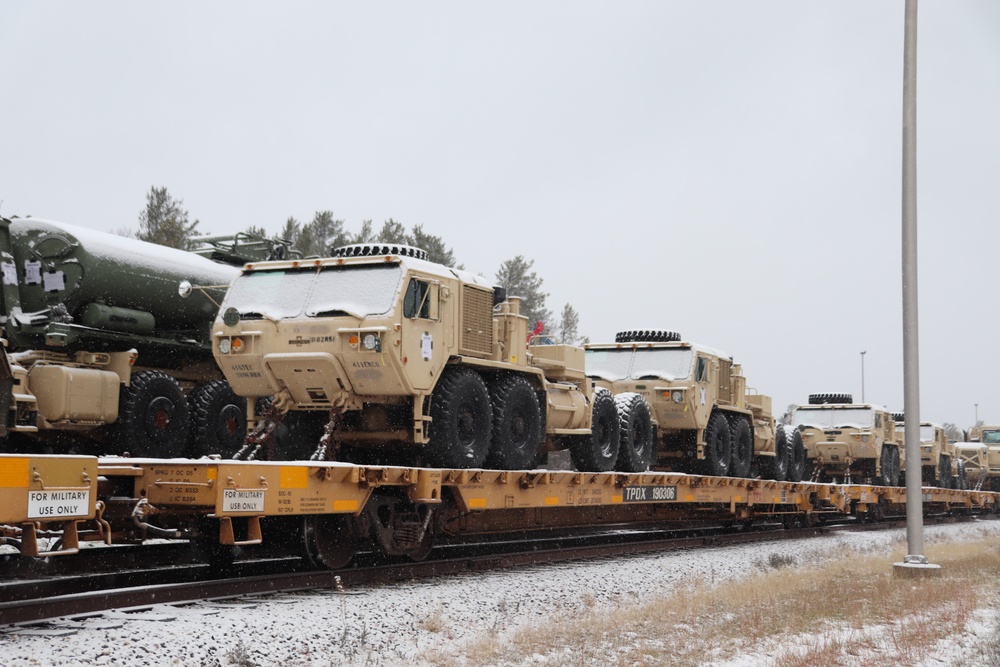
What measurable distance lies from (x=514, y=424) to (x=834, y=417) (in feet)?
49.3

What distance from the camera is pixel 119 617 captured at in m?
7.38

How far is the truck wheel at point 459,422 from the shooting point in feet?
36.1

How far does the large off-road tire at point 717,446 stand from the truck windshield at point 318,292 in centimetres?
813

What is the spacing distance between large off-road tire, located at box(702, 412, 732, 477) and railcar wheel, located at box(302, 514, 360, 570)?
845 cm

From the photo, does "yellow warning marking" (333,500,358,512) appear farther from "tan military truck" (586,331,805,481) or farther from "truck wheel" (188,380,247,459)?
"tan military truck" (586,331,805,481)

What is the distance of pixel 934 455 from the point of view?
30.4 metres

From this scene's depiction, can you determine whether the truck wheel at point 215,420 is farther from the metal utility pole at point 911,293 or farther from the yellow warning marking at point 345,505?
the metal utility pole at point 911,293

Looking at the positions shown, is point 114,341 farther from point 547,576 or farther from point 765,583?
point 765,583

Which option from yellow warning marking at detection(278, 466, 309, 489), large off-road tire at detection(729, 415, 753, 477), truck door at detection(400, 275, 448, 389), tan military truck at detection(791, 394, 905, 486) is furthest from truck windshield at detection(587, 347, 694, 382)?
tan military truck at detection(791, 394, 905, 486)

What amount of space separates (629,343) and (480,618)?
9.41m

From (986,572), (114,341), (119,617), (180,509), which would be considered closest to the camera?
(119,617)

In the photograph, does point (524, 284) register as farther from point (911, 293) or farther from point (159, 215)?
point (911, 293)

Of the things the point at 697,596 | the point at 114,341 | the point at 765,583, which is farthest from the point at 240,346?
the point at 765,583

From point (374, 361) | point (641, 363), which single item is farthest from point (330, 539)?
point (641, 363)
